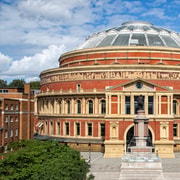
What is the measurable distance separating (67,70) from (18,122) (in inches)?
477

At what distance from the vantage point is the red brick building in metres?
56.7

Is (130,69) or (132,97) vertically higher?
(130,69)

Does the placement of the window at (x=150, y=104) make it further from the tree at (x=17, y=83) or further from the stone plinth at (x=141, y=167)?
the tree at (x=17, y=83)

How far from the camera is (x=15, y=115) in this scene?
62.8 meters

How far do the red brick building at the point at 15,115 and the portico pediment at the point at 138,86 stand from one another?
16.2 m

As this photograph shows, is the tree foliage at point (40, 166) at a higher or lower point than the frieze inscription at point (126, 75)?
lower

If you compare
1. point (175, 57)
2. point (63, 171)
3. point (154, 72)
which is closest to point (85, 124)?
point (154, 72)

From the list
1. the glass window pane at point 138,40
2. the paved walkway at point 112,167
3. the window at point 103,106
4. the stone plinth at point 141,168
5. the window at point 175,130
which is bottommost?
the paved walkway at point 112,167

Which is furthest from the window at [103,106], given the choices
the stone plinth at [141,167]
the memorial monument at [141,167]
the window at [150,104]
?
the stone plinth at [141,167]

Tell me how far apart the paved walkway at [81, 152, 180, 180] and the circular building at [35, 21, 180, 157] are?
252 cm

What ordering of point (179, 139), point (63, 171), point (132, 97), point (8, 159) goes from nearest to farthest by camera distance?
point (63, 171)
point (8, 159)
point (132, 97)
point (179, 139)

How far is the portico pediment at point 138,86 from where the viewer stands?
5497cm

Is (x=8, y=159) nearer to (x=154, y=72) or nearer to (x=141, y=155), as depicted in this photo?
(x=141, y=155)

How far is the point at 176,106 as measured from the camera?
60750 millimetres
